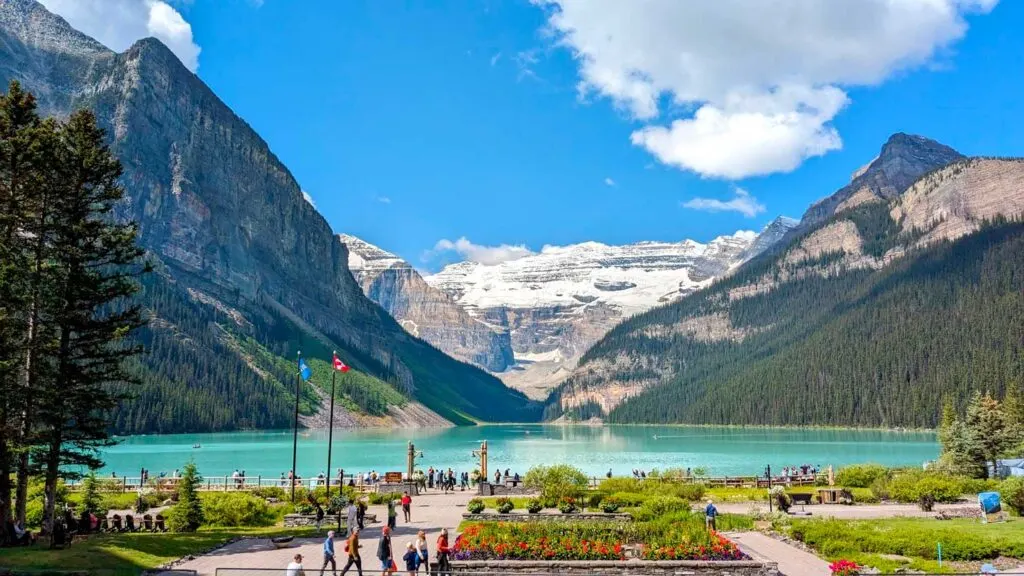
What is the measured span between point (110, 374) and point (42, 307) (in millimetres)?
4282

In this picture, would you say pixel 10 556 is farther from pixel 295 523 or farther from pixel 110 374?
pixel 295 523

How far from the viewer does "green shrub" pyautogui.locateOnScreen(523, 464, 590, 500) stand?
4541cm

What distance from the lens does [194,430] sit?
19738 centimetres

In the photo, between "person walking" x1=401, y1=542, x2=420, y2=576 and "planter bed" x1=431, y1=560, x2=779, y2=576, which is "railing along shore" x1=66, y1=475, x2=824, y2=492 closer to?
"planter bed" x1=431, y1=560, x2=779, y2=576

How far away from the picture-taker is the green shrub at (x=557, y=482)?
45.4 metres

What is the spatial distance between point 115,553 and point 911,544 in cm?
2836

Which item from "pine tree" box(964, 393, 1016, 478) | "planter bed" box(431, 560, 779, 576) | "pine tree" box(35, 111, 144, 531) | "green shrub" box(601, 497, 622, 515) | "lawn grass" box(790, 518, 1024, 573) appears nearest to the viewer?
"planter bed" box(431, 560, 779, 576)

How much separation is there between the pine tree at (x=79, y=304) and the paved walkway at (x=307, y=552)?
288 inches

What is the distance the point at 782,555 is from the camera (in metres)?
28.3

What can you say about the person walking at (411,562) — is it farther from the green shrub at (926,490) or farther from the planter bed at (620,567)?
the green shrub at (926,490)

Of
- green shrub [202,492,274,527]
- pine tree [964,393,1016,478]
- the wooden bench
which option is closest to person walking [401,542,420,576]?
green shrub [202,492,274,527]

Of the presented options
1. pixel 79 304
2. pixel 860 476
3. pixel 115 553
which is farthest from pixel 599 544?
pixel 860 476

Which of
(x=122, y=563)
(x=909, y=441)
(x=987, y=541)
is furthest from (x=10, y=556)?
(x=909, y=441)

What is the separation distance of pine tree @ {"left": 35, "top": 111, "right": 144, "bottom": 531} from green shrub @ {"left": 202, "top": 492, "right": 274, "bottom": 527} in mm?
8369
